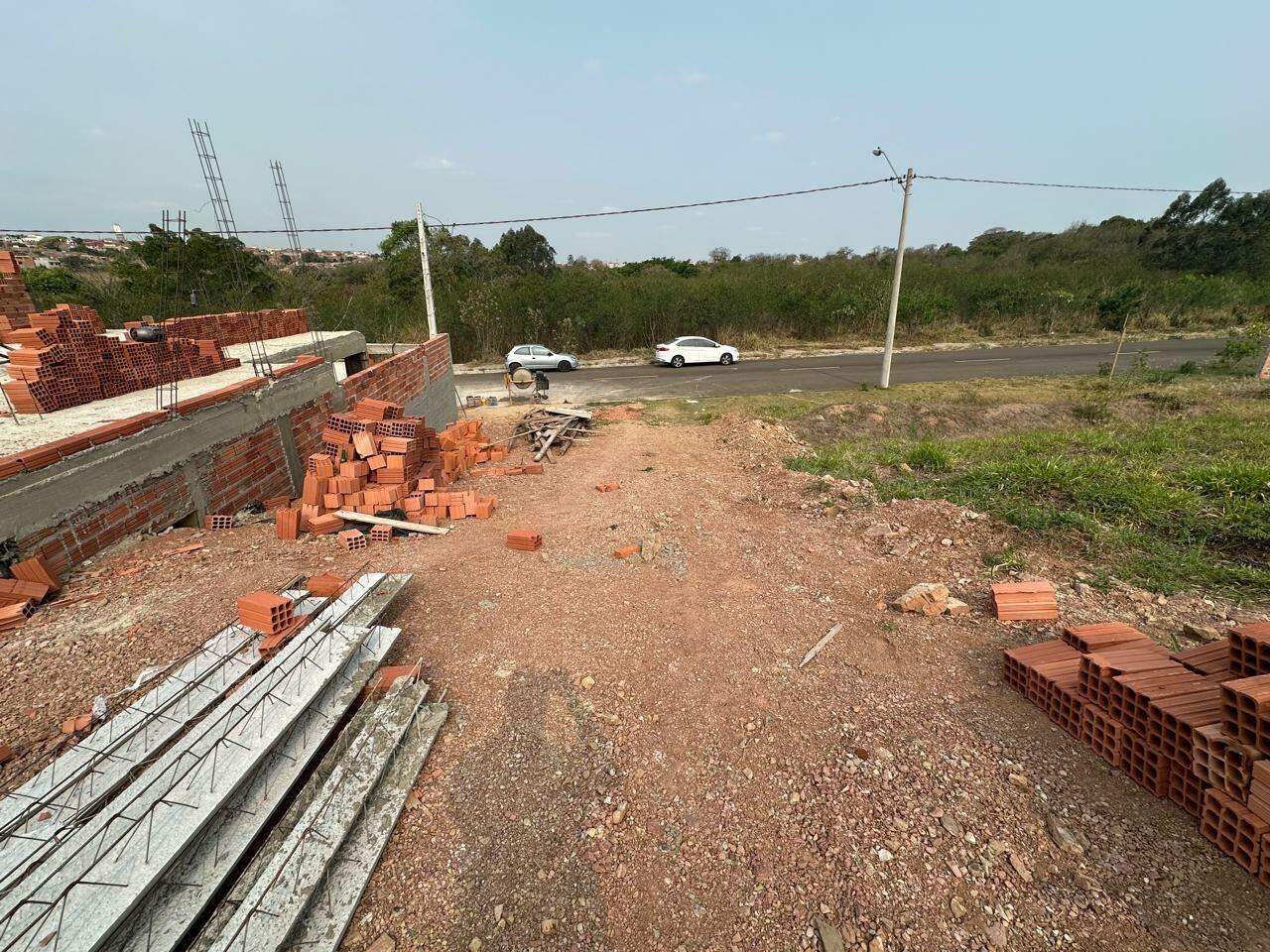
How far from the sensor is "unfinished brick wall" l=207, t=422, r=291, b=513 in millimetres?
6129

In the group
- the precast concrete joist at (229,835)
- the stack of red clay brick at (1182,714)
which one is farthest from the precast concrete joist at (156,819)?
the stack of red clay brick at (1182,714)

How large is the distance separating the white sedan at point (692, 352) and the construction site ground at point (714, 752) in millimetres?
17774

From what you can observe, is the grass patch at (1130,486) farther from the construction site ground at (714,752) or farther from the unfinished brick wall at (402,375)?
the unfinished brick wall at (402,375)

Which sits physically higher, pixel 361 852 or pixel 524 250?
pixel 524 250

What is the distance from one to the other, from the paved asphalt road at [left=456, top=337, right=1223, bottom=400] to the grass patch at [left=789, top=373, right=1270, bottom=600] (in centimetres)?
753

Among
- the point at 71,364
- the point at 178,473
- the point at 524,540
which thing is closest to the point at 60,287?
the point at 71,364

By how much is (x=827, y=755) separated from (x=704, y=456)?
23.9ft

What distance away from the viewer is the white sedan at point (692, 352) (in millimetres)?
22828

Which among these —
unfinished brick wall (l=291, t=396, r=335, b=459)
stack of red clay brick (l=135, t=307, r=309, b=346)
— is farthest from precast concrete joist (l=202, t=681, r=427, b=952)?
stack of red clay brick (l=135, t=307, r=309, b=346)

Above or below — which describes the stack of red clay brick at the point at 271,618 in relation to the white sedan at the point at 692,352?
above

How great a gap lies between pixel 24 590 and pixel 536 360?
1847 centimetres

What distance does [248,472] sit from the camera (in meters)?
6.66

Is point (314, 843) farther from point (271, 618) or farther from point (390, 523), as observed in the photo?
point (390, 523)

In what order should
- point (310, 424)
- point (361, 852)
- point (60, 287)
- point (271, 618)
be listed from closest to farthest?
1. point (361, 852)
2. point (271, 618)
3. point (310, 424)
4. point (60, 287)
